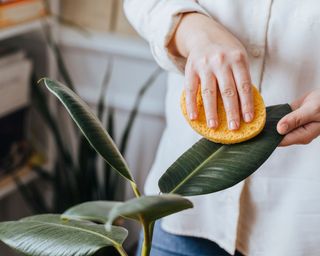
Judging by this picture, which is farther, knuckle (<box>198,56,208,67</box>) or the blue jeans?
the blue jeans

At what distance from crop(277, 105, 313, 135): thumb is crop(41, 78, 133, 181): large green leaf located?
183mm

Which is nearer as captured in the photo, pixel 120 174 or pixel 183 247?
pixel 120 174

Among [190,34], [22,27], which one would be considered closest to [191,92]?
[190,34]

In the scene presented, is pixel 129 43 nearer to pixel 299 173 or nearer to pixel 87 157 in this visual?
pixel 87 157

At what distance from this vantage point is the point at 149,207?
1.42 feet

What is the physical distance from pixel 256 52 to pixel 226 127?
0.19m

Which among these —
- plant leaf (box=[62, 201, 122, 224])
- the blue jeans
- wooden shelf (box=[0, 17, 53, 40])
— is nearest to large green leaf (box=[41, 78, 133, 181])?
plant leaf (box=[62, 201, 122, 224])

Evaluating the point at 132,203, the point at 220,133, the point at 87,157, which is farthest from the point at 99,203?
the point at 87,157

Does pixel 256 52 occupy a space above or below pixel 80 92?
above

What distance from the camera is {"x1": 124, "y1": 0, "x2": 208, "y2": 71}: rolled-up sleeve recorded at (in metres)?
0.75

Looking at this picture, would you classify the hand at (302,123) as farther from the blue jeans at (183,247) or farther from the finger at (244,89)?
the blue jeans at (183,247)

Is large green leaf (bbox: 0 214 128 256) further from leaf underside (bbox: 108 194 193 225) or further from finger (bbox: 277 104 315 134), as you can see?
finger (bbox: 277 104 315 134)

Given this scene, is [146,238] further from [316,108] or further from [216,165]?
[316,108]

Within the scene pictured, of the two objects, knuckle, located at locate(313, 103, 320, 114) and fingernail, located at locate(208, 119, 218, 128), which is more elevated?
knuckle, located at locate(313, 103, 320, 114)
